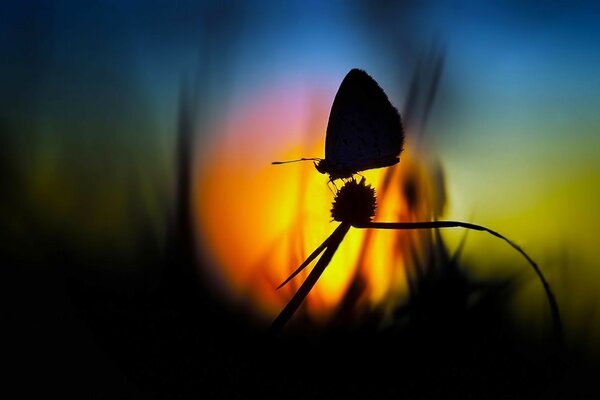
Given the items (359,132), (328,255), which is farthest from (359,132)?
(328,255)

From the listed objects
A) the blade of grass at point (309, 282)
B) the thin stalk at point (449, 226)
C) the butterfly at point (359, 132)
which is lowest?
the blade of grass at point (309, 282)

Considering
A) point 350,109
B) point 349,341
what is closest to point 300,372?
point 349,341

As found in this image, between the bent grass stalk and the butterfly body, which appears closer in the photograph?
the bent grass stalk

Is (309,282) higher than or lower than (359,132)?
lower

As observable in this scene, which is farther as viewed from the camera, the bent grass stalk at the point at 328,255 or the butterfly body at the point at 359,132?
the butterfly body at the point at 359,132

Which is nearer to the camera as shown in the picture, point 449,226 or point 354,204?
point 449,226

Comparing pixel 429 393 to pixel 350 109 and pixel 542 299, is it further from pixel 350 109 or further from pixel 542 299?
pixel 350 109

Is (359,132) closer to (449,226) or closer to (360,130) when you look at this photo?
(360,130)

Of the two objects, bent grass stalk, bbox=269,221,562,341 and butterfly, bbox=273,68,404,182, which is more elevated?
butterfly, bbox=273,68,404,182
